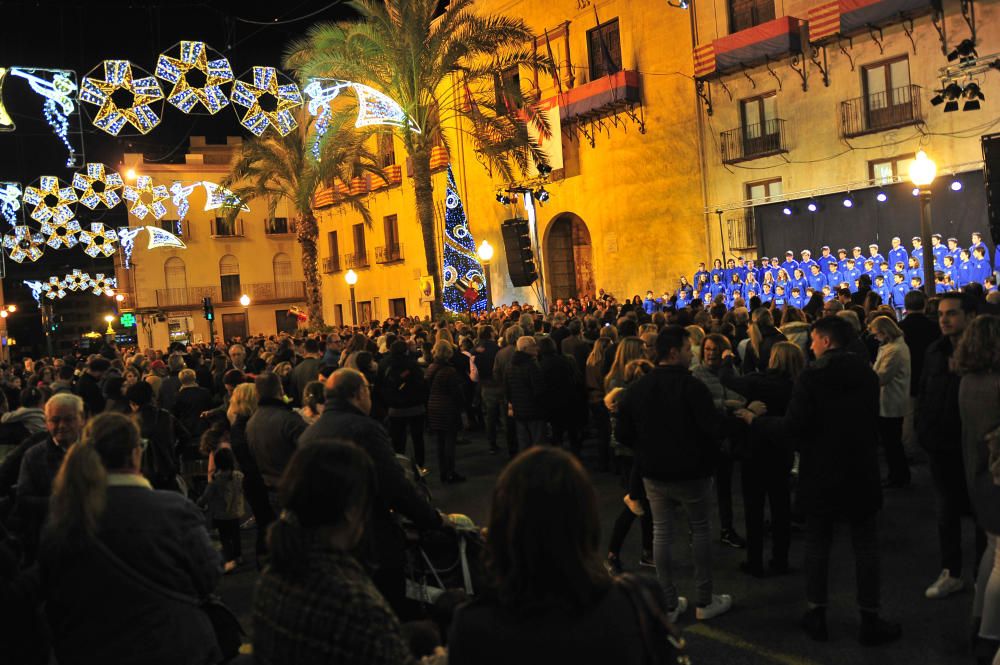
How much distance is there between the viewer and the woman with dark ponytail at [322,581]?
206 cm

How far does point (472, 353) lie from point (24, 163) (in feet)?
73.5

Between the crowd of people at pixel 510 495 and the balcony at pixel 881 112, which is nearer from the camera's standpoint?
the crowd of people at pixel 510 495

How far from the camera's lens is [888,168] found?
2069 centimetres

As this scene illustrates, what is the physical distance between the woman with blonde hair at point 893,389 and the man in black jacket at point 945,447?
6.69ft

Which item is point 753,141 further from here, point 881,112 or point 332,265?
point 332,265

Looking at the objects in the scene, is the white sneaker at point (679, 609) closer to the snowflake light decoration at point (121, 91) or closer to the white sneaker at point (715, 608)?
the white sneaker at point (715, 608)

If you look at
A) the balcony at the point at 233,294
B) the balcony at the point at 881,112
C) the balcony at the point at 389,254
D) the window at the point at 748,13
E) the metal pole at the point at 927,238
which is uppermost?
the window at the point at 748,13

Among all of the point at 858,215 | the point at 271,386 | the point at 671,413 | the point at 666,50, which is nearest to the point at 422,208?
the point at 666,50

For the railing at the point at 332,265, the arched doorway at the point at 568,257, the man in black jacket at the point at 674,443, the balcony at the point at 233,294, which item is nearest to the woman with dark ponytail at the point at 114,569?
the man in black jacket at the point at 674,443

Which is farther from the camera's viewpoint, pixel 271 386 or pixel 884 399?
pixel 884 399

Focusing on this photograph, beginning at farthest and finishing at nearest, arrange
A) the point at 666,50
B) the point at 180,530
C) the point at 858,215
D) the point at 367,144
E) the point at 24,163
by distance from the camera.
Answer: the point at 367,144 < the point at 24,163 < the point at 666,50 < the point at 858,215 < the point at 180,530

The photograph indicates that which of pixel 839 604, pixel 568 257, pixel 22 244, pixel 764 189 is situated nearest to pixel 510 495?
pixel 839 604

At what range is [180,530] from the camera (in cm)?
289

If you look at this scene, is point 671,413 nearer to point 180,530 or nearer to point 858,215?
point 180,530
